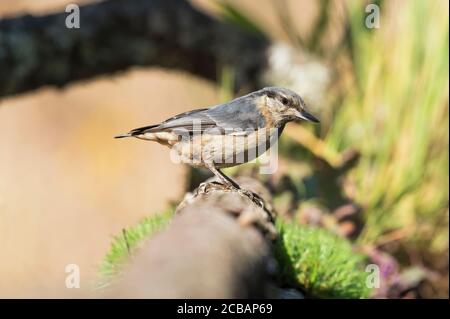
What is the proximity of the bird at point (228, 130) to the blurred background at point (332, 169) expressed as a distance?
66 cm

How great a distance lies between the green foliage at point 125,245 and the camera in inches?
129

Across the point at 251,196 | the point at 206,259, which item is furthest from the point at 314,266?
the point at 206,259

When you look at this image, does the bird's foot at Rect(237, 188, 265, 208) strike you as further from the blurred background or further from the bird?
the blurred background

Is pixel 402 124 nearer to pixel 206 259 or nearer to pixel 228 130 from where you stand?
pixel 228 130

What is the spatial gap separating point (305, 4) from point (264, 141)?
463 centimetres

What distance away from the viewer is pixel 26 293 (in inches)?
214

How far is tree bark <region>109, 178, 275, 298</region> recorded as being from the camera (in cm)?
192

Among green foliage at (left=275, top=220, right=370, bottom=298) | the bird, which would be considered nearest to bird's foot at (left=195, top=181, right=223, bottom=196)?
the bird

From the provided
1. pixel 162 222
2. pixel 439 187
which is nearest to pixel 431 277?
pixel 439 187

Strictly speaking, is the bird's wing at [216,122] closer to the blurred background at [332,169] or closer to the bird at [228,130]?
the bird at [228,130]

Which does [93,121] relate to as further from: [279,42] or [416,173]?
[416,173]

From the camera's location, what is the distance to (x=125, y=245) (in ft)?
11.1

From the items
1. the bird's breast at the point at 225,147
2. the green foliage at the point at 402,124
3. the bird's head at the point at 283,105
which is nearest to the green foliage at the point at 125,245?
the bird's breast at the point at 225,147

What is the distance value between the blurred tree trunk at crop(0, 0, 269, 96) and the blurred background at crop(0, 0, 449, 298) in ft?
0.40
